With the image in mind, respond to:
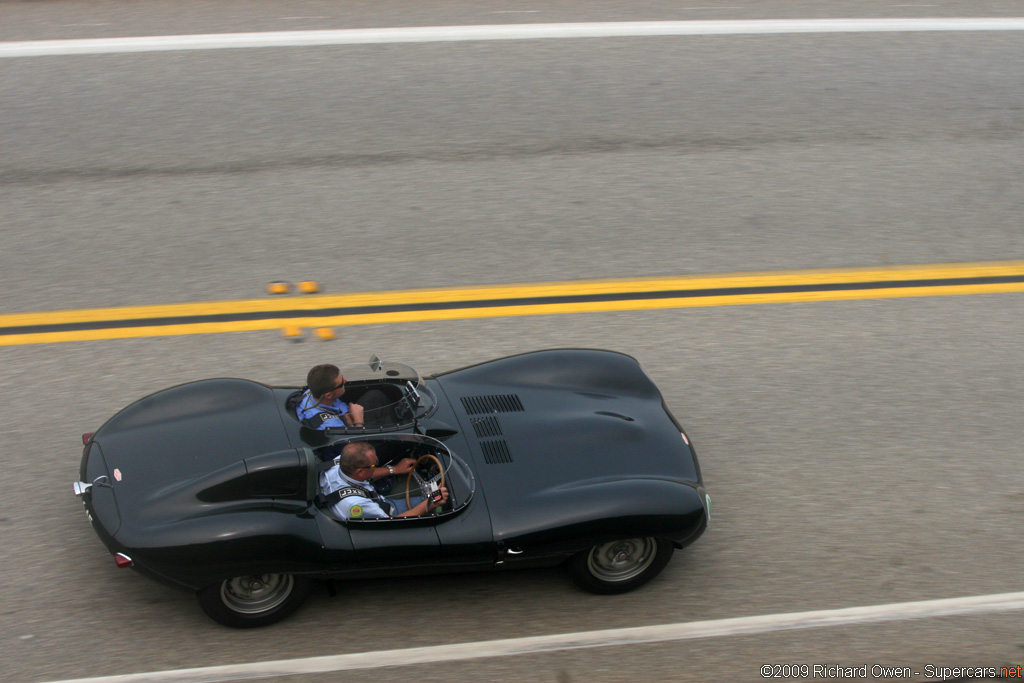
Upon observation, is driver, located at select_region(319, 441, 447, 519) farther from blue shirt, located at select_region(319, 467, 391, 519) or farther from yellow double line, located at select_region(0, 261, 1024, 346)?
yellow double line, located at select_region(0, 261, 1024, 346)

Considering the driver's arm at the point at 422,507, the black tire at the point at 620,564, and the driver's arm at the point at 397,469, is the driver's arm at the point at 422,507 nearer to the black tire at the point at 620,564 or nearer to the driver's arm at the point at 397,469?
the driver's arm at the point at 397,469

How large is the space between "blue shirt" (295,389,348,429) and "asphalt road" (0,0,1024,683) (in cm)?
93

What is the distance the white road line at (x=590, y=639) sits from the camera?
16.3 feet

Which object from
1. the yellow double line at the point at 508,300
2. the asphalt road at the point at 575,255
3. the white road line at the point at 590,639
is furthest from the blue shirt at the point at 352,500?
the yellow double line at the point at 508,300

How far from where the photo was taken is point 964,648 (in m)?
5.21

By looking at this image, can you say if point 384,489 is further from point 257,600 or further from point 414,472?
point 257,600

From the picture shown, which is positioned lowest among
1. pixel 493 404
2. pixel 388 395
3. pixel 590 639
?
A: pixel 590 639

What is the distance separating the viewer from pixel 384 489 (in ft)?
18.0

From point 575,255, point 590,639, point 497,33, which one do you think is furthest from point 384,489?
point 497,33

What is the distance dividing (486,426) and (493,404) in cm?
27

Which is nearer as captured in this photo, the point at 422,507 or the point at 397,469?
the point at 422,507

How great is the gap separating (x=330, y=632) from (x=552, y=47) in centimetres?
806

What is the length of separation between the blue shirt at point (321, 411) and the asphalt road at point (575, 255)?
932 millimetres

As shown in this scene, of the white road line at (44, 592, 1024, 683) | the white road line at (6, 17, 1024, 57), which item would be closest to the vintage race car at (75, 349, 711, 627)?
the white road line at (44, 592, 1024, 683)
